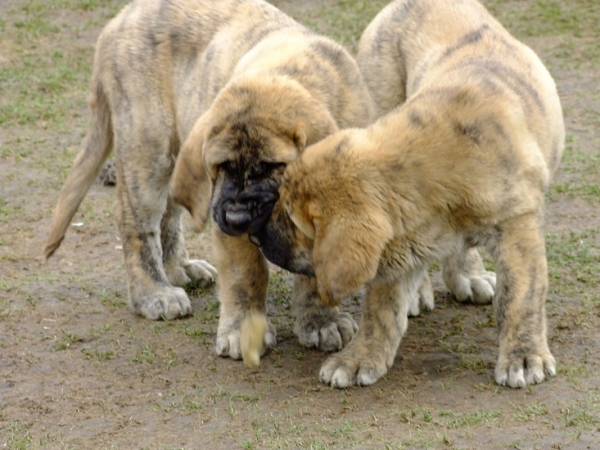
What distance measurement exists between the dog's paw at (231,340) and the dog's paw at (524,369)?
1301mm

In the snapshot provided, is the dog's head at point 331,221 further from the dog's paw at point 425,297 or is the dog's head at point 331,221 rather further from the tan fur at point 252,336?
the dog's paw at point 425,297

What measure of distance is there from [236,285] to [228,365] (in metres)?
0.42

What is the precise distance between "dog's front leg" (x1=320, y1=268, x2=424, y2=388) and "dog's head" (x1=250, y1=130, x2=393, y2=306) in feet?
1.93

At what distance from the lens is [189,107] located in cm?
603

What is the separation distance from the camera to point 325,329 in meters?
5.61

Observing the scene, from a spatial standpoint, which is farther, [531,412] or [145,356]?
[145,356]

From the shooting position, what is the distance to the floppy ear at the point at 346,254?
4.32 meters

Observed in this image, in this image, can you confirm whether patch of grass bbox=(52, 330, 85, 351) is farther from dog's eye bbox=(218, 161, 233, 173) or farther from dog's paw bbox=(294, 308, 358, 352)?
dog's eye bbox=(218, 161, 233, 173)

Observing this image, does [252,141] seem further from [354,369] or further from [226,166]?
[354,369]

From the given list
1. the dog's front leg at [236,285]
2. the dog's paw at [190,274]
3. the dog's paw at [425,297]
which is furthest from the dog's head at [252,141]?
the dog's paw at [190,274]

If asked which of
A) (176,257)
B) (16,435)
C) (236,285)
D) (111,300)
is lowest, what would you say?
(111,300)

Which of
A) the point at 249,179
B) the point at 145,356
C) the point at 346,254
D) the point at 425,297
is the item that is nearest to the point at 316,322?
the point at 425,297

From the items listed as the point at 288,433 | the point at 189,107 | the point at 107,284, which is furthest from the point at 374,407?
the point at 107,284

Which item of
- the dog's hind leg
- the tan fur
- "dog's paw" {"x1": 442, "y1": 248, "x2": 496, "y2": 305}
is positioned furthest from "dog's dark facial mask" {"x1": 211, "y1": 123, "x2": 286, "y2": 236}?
the dog's hind leg
